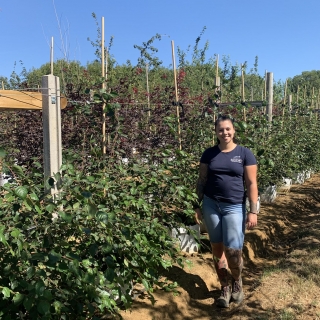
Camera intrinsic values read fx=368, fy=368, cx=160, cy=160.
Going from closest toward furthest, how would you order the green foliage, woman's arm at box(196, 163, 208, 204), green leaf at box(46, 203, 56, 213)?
the green foliage, green leaf at box(46, 203, 56, 213), woman's arm at box(196, 163, 208, 204)

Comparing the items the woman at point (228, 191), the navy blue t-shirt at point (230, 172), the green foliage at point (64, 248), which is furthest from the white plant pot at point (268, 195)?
the green foliage at point (64, 248)

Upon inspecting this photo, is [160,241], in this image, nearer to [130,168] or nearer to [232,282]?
[130,168]

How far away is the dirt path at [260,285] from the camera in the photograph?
2.96 metres

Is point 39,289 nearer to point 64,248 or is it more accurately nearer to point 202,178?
point 64,248

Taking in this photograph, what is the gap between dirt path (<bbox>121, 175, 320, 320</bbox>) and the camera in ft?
9.71

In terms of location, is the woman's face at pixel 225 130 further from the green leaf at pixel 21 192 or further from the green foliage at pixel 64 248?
the green leaf at pixel 21 192

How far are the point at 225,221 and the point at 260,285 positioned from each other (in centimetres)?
90

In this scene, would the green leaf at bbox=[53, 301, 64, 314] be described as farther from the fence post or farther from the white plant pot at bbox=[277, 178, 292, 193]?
the white plant pot at bbox=[277, 178, 292, 193]

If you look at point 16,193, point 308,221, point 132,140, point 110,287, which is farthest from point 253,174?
point 308,221

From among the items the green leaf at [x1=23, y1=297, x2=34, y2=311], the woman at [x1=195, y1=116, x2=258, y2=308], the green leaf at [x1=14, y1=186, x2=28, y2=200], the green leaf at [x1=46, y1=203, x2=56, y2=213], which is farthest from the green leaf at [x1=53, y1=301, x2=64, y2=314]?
the woman at [x1=195, y1=116, x2=258, y2=308]

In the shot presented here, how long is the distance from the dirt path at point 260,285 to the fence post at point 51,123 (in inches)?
47.7

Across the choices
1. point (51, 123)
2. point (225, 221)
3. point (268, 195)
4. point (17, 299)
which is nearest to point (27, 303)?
point (17, 299)

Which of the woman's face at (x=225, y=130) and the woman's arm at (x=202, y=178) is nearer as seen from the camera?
the woman's face at (x=225, y=130)

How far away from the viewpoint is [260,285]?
3.44 metres
